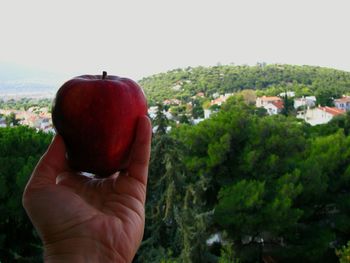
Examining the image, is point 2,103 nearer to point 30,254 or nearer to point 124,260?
point 30,254

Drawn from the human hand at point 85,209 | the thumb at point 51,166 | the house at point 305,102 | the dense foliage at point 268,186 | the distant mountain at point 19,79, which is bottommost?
the house at point 305,102

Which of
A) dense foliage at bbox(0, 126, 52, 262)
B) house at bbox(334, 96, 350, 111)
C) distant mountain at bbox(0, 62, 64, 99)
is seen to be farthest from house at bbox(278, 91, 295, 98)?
dense foliage at bbox(0, 126, 52, 262)

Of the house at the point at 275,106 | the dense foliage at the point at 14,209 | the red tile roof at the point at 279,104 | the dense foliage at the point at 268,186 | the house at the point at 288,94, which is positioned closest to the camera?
the dense foliage at the point at 14,209

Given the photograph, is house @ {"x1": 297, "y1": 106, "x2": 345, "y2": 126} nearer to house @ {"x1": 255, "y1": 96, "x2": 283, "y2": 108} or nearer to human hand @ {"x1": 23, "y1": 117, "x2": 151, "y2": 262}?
house @ {"x1": 255, "y1": 96, "x2": 283, "y2": 108}

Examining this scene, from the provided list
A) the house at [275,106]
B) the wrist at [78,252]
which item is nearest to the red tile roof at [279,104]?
the house at [275,106]

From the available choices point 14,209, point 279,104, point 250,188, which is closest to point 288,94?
point 279,104

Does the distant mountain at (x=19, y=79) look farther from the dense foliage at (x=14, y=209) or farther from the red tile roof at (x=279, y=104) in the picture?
the red tile roof at (x=279, y=104)

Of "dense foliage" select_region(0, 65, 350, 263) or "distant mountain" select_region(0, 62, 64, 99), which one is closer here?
"dense foliage" select_region(0, 65, 350, 263)

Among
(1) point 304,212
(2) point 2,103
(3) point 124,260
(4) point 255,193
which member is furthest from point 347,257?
(2) point 2,103
